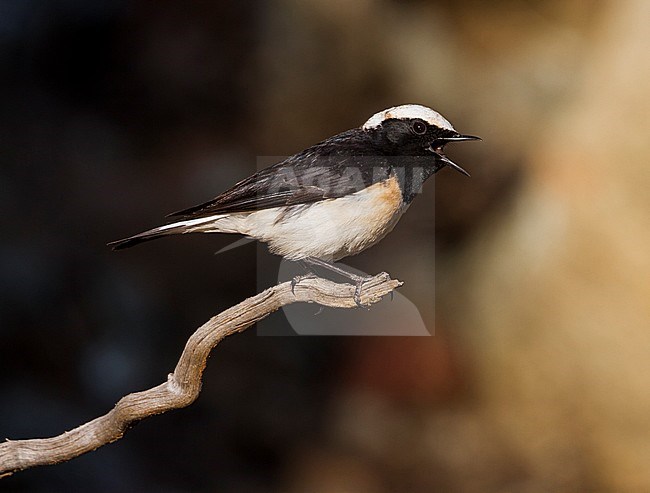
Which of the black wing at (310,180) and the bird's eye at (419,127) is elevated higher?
the bird's eye at (419,127)

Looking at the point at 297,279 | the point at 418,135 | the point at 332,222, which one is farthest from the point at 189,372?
the point at 418,135

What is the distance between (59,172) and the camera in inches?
81.7

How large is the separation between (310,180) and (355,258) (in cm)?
31

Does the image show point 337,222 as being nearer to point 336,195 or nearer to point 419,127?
point 336,195

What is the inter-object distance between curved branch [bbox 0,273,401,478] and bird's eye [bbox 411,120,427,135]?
1.08ft

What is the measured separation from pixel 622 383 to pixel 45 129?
161cm

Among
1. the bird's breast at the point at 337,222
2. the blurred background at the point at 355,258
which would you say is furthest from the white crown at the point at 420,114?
the blurred background at the point at 355,258

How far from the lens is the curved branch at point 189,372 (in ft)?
5.57

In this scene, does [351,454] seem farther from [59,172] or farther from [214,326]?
[59,172]

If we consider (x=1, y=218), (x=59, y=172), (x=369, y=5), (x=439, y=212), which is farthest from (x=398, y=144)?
(x=1, y=218)

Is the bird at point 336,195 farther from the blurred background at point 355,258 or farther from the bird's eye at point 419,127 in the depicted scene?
the blurred background at point 355,258

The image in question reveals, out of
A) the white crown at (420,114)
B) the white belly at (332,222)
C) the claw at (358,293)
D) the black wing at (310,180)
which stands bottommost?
the claw at (358,293)

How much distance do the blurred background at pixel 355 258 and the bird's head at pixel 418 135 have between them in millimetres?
318

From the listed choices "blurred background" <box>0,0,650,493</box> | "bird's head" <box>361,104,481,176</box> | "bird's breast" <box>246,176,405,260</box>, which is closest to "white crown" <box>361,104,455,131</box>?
"bird's head" <box>361,104,481,176</box>
